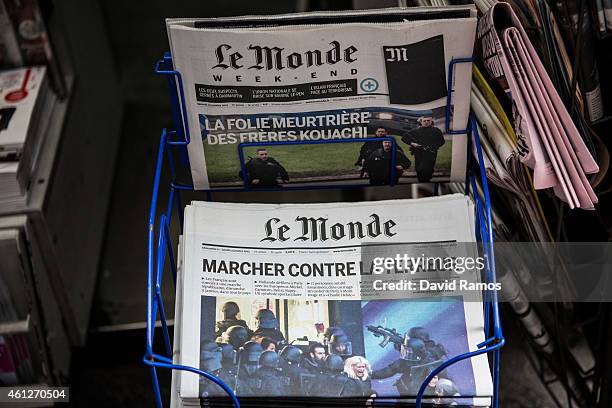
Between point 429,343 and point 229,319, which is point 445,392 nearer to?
point 429,343

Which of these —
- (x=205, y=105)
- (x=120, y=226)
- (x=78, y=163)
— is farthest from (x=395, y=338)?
(x=120, y=226)

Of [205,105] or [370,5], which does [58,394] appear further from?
[370,5]

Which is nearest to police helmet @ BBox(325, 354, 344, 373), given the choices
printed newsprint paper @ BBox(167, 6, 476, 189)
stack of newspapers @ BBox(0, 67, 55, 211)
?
printed newsprint paper @ BBox(167, 6, 476, 189)

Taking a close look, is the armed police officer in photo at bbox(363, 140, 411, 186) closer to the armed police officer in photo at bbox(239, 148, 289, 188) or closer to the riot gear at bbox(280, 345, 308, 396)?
the armed police officer in photo at bbox(239, 148, 289, 188)

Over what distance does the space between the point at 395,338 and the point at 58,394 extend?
620 millimetres

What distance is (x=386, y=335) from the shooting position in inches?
30.4

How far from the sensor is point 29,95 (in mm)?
1190

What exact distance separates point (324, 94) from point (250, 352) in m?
0.27

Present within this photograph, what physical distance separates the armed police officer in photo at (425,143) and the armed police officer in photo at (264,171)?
0.45ft

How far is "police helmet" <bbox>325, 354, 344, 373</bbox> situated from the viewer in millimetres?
749

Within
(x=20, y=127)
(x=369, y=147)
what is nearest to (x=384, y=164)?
(x=369, y=147)

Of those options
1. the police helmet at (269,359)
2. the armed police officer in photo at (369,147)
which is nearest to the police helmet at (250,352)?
the police helmet at (269,359)

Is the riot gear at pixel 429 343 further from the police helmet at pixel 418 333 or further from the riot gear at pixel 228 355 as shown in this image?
the riot gear at pixel 228 355

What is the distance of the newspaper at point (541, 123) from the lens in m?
0.74
